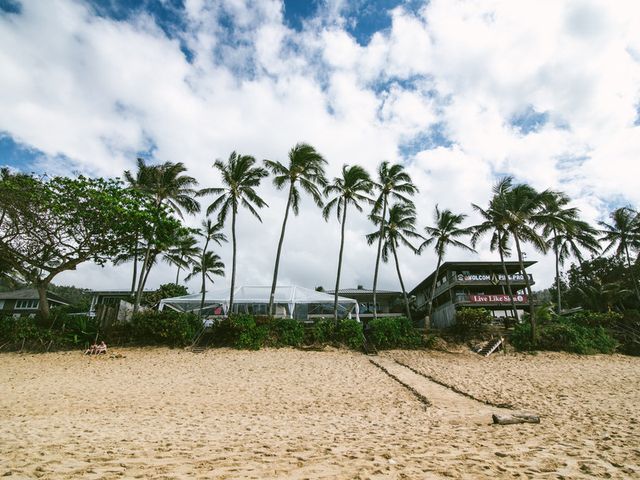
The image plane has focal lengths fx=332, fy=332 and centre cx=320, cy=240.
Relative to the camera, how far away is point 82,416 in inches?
277

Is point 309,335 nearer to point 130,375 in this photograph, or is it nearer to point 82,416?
point 130,375

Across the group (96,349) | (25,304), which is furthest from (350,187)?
(25,304)

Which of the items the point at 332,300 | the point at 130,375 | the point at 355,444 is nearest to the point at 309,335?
the point at 332,300

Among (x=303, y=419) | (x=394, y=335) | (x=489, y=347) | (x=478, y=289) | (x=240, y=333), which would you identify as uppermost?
(x=478, y=289)

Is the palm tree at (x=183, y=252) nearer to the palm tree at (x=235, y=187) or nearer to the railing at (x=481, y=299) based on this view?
the palm tree at (x=235, y=187)

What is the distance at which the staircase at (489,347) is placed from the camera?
18.3 meters

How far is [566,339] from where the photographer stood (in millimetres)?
18922

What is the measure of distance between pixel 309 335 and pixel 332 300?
4.39m

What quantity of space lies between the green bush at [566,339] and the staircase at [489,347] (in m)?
0.93

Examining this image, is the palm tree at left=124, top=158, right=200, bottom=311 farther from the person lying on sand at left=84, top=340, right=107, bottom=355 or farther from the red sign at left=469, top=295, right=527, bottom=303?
the red sign at left=469, top=295, right=527, bottom=303

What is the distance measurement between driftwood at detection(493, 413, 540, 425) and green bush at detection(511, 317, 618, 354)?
14379 millimetres

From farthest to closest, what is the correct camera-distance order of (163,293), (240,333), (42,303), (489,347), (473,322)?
(163,293) → (473,322) → (489,347) → (240,333) → (42,303)

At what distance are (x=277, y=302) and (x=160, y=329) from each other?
7.35 metres

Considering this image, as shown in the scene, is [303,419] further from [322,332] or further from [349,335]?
[349,335]
